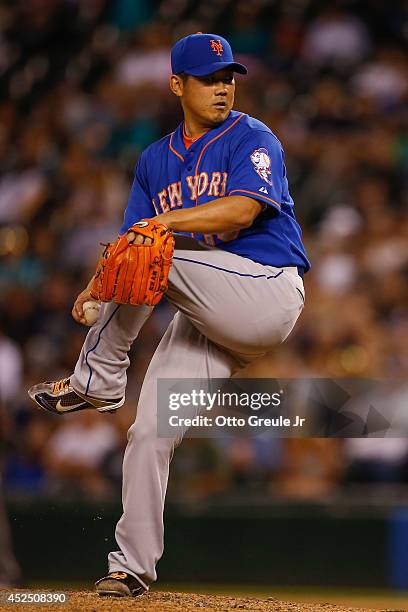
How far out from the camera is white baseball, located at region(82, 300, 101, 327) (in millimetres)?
3373

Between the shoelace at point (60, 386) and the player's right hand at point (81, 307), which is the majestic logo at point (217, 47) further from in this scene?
the shoelace at point (60, 386)

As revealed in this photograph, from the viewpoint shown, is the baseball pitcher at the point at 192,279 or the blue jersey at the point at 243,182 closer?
the baseball pitcher at the point at 192,279

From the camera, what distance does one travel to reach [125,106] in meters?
7.81

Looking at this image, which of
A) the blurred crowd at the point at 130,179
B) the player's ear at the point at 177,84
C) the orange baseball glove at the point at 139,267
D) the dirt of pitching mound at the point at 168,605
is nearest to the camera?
the orange baseball glove at the point at 139,267

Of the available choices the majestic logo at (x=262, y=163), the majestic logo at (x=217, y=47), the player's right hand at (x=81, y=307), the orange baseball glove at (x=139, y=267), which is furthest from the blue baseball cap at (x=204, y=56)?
the player's right hand at (x=81, y=307)

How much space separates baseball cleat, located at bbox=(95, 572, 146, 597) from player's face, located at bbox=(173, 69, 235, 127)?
1489mm

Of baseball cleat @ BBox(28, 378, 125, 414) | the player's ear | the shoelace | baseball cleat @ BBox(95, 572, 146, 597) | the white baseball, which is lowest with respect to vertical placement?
baseball cleat @ BBox(95, 572, 146, 597)

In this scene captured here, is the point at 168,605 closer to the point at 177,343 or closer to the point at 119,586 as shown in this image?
the point at 119,586

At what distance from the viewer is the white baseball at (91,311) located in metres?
3.37

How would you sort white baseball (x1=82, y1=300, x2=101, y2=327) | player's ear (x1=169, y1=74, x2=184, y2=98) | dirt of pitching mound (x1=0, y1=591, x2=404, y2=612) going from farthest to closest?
player's ear (x1=169, y1=74, x2=184, y2=98), white baseball (x1=82, y1=300, x2=101, y2=327), dirt of pitching mound (x1=0, y1=591, x2=404, y2=612)

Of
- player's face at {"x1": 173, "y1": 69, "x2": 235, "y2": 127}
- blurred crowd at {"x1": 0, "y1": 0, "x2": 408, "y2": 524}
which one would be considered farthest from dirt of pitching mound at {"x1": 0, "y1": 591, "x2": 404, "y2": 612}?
blurred crowd at {"x1": 0, "y1": 0, "x2": 408, "y2": 524}

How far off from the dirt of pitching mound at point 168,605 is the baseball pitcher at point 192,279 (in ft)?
0.24

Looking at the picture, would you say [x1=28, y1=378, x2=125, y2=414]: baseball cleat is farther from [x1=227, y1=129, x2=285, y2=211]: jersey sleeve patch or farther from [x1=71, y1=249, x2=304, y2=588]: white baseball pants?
[x1=227, y1=129, x2=285, y2=211]: jersey sleeve patch

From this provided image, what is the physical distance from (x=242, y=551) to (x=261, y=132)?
11.5ft
